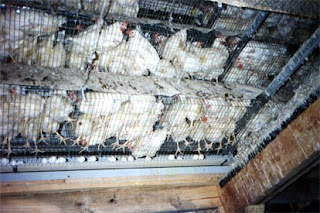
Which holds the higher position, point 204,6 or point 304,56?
point 204,6

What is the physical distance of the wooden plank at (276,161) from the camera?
1.84 m

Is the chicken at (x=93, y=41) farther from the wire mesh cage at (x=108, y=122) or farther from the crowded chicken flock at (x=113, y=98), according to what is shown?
the wire mesh cage at (x=108, y=122)

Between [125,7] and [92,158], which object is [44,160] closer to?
[92,158]

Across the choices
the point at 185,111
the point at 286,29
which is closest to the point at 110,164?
the point at 185,111

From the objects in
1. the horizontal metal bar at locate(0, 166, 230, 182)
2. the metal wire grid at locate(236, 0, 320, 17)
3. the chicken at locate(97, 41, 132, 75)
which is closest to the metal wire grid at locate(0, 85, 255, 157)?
the horizontal metal bar at locate(0, 166, 230, 182)

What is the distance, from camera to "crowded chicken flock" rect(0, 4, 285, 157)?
1.66 meters

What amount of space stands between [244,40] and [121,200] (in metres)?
1.33

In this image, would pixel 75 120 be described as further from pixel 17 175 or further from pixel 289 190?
pixel 289 190

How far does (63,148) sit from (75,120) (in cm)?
24

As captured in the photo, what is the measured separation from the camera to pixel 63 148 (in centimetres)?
195

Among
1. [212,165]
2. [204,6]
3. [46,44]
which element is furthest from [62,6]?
[212,165]

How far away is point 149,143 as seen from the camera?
83.1 inches

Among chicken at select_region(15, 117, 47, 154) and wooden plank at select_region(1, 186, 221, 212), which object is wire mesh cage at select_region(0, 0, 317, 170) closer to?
chicken at select_region(15, 117, 47, 154)

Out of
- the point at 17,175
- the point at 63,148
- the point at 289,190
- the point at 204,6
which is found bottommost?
the point at 289,190
